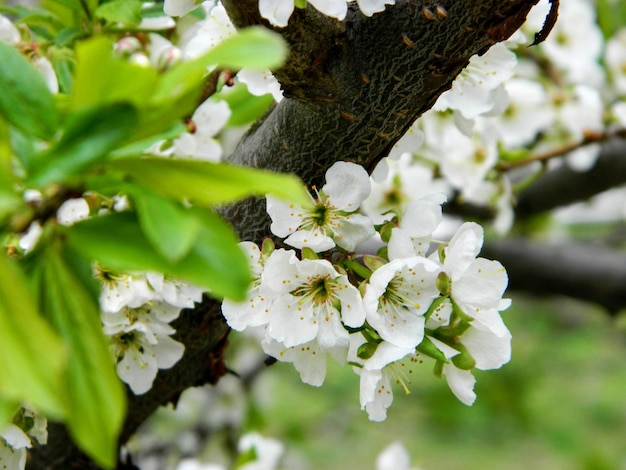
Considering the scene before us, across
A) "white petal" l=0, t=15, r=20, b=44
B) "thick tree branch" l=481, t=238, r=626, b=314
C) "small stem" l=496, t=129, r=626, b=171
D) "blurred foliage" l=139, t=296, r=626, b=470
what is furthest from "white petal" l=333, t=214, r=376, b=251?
"blurred foliage" l=139, t=296, r=626, b=470

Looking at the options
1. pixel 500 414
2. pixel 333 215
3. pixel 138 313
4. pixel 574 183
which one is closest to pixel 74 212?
pixel 138 313

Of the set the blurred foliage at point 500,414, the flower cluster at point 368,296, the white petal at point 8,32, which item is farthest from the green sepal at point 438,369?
the blurred foliage at point 500,414

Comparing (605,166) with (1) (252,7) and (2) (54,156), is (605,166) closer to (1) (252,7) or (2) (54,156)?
(1) (252,7)

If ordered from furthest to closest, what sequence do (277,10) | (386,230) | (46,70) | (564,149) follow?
(564,149), (46,70), (386,230), (277,10)

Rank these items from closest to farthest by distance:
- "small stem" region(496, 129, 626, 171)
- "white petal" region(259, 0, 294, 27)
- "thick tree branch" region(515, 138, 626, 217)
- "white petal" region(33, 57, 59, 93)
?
"white petal" region(259, 0, 294, 27)
"white petal" region(33, 57, 59, 93)
"small stem" region(496, 129, 626, 171)
"thick tree branch" region(515, 138, 626, 217)

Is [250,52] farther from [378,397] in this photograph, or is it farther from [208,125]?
[208,125]

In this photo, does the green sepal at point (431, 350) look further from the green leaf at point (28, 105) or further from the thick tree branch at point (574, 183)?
the thick tree branch at point (574, 183)

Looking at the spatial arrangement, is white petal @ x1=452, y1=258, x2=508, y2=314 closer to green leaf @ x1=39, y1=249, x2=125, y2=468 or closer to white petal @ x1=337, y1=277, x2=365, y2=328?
white petal @ x1=337, y1=277, x2=365, y2=328

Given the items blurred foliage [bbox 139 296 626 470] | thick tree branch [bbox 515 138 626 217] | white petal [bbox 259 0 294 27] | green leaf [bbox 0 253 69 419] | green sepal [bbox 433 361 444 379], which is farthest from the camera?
blurred foliage [bbox 139 296 626 470]
